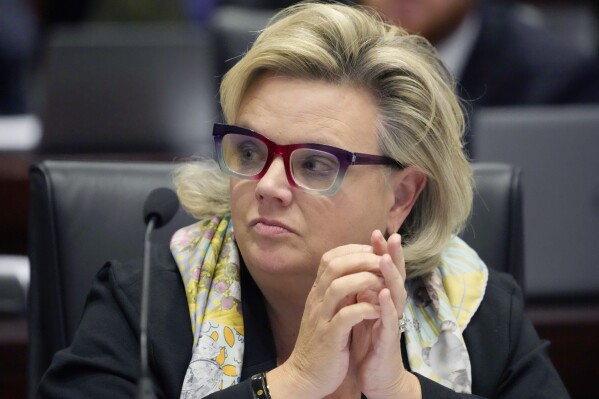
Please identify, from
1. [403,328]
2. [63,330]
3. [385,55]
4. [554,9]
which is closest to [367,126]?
[385,55]

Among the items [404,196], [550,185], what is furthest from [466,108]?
[404,196]

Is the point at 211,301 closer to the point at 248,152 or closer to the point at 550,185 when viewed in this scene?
the point at 248,152

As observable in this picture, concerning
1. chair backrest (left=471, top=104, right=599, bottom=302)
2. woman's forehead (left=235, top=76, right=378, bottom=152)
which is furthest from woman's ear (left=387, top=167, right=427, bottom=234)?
chair backrest (left=471, top=104, right=599, bottom=302)

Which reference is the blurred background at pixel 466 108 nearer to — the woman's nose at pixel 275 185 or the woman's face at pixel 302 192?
the woman's face at pixel 302 192

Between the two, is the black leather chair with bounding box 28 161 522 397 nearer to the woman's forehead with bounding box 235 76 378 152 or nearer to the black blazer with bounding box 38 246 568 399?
the black blazer with bounding box 38 246 568 399

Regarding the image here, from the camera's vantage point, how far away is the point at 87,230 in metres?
1.86

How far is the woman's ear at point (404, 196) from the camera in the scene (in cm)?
173

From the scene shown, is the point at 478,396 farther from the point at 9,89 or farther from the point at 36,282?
the point at 9,89

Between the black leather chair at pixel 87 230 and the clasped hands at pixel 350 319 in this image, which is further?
the black leather chair at pixel 87 230

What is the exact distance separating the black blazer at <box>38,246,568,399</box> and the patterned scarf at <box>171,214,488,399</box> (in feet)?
0.07

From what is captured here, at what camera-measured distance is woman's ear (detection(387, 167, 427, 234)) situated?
173 cm

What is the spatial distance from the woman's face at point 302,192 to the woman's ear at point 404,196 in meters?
0.06

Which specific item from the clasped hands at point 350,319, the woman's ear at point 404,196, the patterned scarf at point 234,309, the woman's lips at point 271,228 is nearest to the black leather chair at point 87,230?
the patterned scarf at point 234,309

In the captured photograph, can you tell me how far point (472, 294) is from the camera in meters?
1.79
